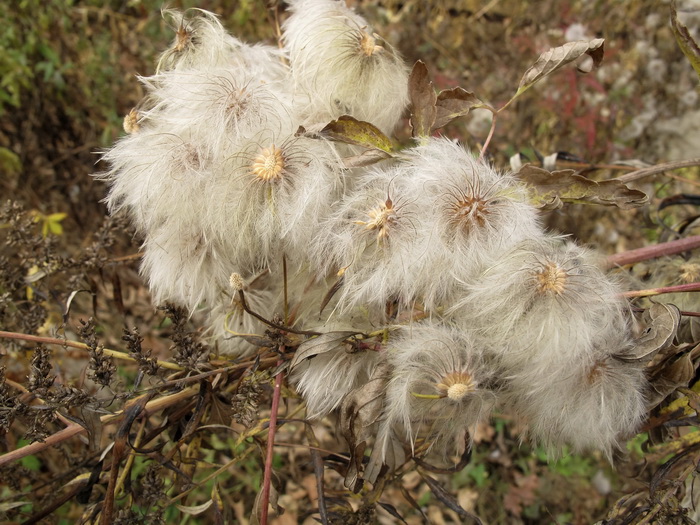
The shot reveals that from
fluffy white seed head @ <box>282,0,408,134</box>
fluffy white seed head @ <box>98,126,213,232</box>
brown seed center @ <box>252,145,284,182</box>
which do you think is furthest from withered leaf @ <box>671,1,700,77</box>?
fluffy white seed head @ <box>98,126,213,232</box>

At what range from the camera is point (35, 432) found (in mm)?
1021

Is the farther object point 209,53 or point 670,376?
point 209,53

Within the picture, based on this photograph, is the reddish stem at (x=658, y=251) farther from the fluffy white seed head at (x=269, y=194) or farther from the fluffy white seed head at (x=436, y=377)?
the fluffy white seed head at (x=269, y=194)

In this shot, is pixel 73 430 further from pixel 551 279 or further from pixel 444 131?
pixel 444 131

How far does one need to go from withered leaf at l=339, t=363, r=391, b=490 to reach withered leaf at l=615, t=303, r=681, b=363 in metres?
0.50

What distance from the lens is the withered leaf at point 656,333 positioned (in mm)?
1055

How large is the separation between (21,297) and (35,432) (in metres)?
0.70

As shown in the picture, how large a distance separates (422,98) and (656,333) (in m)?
0.71

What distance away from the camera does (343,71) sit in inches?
51.2

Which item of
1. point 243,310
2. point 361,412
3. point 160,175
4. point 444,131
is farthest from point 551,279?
point 444,131

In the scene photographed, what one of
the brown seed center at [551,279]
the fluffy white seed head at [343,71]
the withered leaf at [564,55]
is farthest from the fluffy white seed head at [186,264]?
the withered leaf at [564,55]

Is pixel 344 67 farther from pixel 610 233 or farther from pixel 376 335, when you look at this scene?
pixel 610 233

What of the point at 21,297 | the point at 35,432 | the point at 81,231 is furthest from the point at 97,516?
the point at 81,231

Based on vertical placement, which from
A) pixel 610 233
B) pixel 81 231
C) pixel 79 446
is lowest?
pixel 79 446
